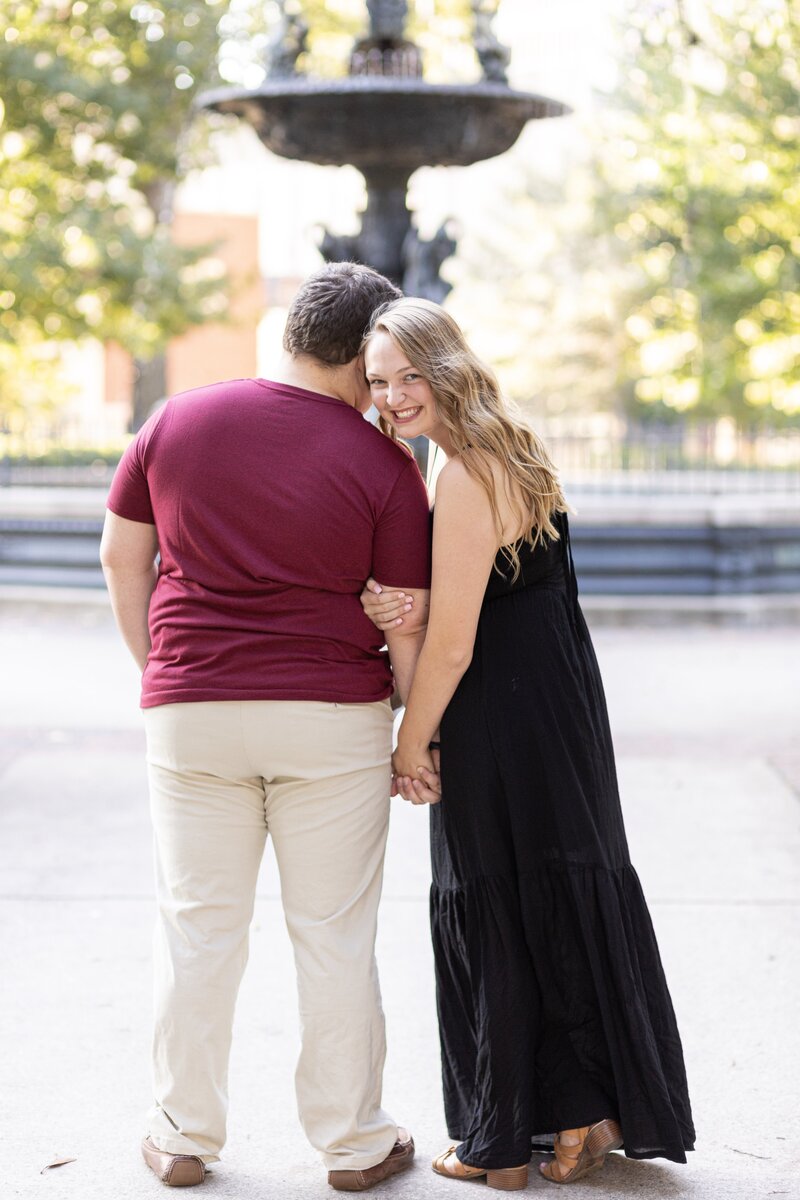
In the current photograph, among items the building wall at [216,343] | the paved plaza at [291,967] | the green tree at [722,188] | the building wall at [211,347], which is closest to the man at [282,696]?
the paved plaza at [291,967]

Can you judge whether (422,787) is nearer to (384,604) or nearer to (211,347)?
(384,604)

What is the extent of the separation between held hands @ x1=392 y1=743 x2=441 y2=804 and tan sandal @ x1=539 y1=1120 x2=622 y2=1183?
2.56 feet

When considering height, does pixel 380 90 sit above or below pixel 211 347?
below

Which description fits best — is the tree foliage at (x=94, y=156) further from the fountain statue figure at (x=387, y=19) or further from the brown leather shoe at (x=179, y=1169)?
the brown leather shoe at (x=179, y=1169)

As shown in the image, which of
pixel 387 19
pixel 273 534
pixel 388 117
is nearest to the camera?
pixel 273 534

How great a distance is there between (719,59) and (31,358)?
1334cm

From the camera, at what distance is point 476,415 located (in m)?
3.17

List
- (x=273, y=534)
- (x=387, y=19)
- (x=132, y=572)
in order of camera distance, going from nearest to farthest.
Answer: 1. (x=273, y=534)
2. (x=132, y=572)
3. (x=387, y=19)

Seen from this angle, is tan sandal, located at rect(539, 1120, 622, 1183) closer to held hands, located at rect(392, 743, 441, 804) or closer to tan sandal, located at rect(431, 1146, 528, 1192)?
tan sandal, located at rect(431, 1146, 528, 1192)

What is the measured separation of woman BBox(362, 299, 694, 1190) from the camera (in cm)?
326

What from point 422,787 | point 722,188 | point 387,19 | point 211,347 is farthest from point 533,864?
point 211,347

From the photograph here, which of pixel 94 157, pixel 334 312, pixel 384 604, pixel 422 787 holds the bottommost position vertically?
pixel 422 787

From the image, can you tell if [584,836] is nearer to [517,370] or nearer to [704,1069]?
[704,1069]

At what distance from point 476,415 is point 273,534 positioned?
0.48m
